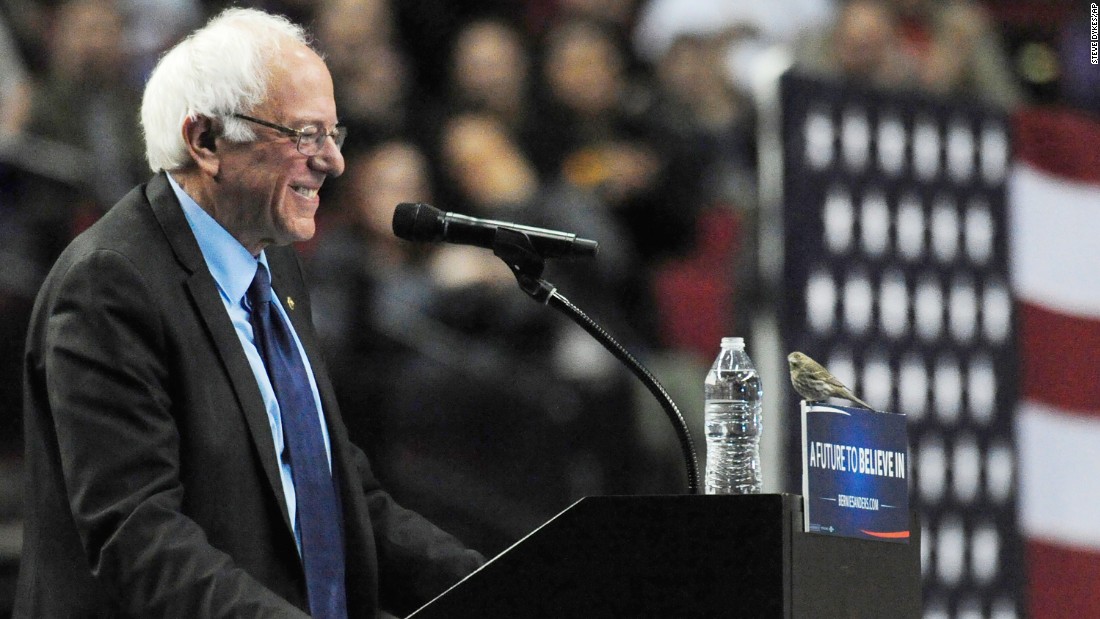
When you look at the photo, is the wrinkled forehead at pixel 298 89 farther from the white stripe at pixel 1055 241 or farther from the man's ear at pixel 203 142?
the white stripe at pixel 1055 241

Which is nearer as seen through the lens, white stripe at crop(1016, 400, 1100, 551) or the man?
the man

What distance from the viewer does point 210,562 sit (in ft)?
7.02

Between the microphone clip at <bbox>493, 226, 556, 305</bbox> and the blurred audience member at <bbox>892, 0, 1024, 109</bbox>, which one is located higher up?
the blurred audience member at <bbox>892, 0, 1024, 109</bbox>

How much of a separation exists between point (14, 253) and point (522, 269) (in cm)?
274

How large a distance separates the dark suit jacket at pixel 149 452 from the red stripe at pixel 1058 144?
290cm

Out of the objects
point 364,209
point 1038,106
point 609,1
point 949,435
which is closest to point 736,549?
point 949,435

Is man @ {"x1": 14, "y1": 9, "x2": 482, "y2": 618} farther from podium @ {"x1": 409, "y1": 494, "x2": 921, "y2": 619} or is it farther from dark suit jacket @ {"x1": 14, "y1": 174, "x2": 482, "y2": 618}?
podium @ {"x1": 409, "y1": 494, "x2": 921, "y2": 619}

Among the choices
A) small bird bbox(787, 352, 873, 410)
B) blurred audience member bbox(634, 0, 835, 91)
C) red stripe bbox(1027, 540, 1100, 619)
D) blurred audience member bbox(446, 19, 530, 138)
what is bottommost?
red stripe bbox(1027, 540, 1100, 619)

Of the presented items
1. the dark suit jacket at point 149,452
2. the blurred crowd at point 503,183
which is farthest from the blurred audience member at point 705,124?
the dark suit jacket at point 149,452

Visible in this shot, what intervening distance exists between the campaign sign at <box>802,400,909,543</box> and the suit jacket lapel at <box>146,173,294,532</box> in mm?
816

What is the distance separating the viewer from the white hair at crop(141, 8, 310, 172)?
8.23 ft

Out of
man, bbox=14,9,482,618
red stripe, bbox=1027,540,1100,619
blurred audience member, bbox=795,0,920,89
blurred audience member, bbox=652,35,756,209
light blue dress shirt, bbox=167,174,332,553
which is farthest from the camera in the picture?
blurred audience member, bbox=795,0,920,89

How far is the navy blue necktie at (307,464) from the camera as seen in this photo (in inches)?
96.6

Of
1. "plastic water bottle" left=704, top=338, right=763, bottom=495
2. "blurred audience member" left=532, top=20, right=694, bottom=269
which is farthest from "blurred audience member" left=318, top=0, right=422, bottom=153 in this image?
"plastic water bottle" left=704, top=338, right=763, bottom=495
